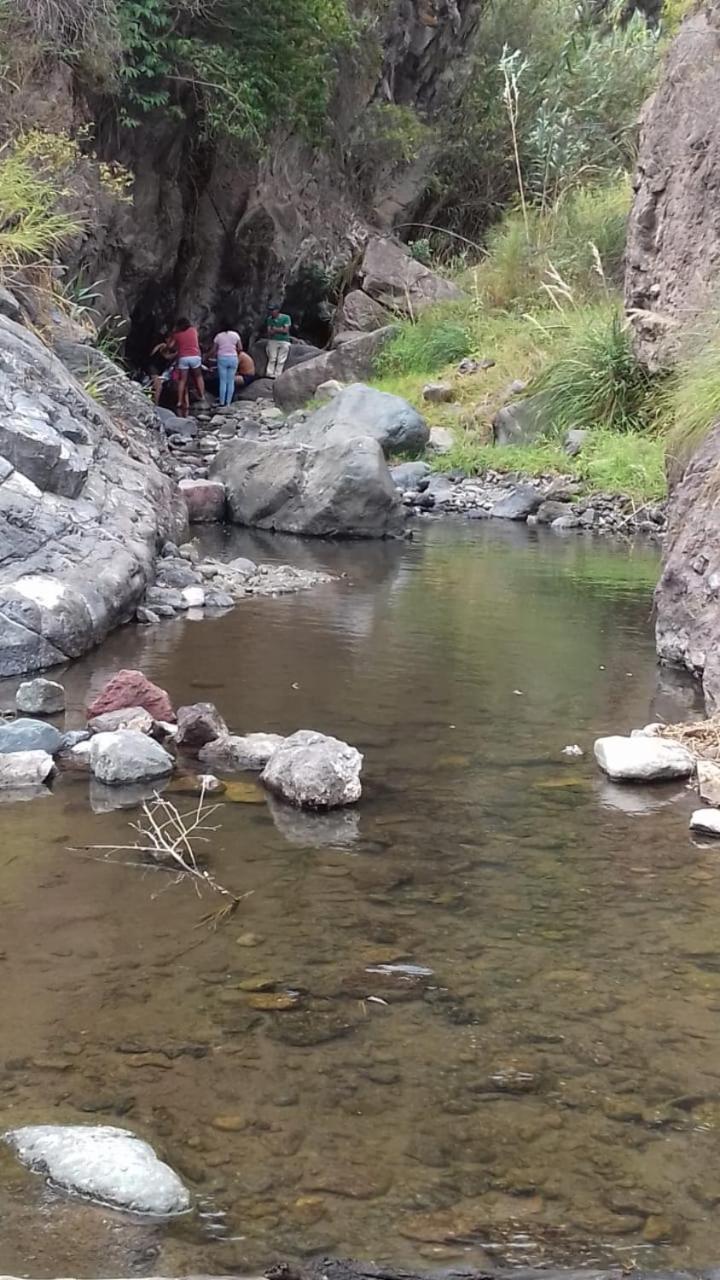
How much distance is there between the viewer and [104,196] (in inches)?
530

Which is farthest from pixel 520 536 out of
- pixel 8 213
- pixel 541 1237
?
pixel 541 1237

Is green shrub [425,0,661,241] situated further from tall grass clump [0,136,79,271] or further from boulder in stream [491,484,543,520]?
tall grass clump [0,136,79,271]

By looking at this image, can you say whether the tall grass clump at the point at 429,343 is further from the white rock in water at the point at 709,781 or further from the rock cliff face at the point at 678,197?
the white rock in water at the point at 709,781

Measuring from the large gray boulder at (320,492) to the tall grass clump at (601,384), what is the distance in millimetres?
3620

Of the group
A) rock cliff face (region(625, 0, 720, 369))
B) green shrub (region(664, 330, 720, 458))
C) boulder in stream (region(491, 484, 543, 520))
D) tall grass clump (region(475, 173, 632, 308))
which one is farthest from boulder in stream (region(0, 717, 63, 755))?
tall grass clump (region(475, 173, 632, 308))

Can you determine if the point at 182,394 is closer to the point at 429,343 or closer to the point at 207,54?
the point at 429,343

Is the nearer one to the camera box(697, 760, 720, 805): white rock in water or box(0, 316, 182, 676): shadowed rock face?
box(697, 760, 720, 805): white rock in water

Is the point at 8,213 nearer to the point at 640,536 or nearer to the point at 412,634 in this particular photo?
the point at 412,634

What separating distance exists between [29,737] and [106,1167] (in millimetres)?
2465

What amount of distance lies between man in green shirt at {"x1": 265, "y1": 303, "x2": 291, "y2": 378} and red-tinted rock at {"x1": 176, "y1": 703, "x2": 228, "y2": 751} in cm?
1559

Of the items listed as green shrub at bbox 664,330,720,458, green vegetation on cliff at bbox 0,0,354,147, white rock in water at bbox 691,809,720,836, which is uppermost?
green vegetation on cliff at bbox 0,0,354,147

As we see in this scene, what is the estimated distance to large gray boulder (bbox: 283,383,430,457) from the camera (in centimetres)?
1156

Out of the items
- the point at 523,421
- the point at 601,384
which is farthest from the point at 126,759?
the point at 523,421

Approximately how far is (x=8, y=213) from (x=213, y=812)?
20.9 feet
